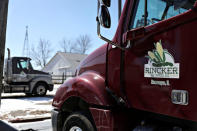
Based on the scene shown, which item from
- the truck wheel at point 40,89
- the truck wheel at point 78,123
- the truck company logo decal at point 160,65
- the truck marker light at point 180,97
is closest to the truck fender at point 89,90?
the truck wheel at point 78,123

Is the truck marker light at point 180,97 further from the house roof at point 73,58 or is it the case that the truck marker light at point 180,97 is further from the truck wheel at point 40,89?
the house roof at point 73,58

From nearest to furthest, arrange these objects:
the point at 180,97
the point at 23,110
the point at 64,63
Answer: the point at 180,97
the point at 23,110
the point at 64,63

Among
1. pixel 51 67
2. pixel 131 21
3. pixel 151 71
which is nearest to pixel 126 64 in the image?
pixel 151 71

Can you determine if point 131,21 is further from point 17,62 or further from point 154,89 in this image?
point 17,62

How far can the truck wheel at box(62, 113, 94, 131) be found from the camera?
280 centimetres

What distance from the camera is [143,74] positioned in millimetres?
2266

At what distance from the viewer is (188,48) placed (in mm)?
1887

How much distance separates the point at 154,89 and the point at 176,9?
0.87 m

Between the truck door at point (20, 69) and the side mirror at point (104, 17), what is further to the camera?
the truck door at point (20, 69)

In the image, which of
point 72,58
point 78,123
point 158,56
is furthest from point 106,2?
point 72,58

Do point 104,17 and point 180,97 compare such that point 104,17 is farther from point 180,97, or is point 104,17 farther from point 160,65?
point 180,97

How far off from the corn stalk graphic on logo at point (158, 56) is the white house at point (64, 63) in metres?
34.8

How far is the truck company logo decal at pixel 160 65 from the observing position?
1989 mm

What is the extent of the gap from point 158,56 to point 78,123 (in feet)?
4.91
